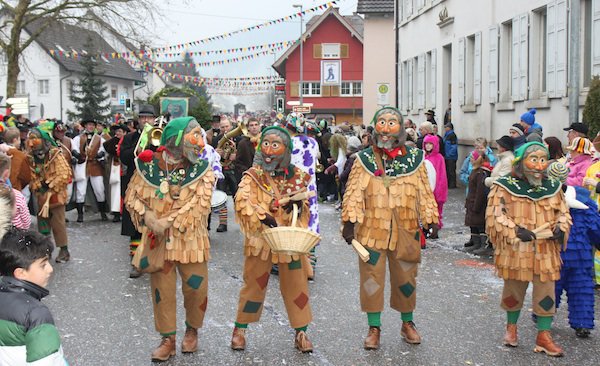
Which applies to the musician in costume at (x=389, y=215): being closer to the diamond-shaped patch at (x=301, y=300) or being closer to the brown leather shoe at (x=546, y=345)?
the diamond-shaped patch at (x=301, y=300)

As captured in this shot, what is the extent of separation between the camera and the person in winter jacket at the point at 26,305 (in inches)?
137

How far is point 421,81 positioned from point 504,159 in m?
17.9

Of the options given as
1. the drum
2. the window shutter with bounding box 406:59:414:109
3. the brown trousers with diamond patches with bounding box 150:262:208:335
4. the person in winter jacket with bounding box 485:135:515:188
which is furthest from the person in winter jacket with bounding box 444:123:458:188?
the brown trousers with diamond patches with bounding box 150:262:208:335

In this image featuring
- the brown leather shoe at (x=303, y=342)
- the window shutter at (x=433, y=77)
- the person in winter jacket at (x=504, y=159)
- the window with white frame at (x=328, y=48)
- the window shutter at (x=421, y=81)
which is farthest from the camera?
the window with white frame at (x=328, y=48)

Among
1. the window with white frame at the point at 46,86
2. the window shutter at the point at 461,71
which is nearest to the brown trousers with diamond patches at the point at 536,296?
the window shutter at the point at 461,71

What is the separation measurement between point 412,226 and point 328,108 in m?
57.4

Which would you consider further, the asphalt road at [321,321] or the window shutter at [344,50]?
the window shutter at [344,50]

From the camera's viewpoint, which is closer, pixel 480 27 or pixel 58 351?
pixel 58 351

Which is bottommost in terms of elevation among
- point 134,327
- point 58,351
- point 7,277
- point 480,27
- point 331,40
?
point 134,327

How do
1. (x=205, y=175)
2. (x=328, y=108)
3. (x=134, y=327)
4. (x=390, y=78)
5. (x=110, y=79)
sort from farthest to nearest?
(x=110, y=79), (x=328, y=108), (x=390, y=78), (x=134, y=327), (x=205, y=175)

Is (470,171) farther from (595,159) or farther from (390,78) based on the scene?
(390,78)

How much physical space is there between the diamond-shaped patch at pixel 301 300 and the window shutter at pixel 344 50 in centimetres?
5855

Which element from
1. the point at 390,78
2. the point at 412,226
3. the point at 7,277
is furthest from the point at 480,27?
the point at 390,78

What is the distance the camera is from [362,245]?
673 centimetres
